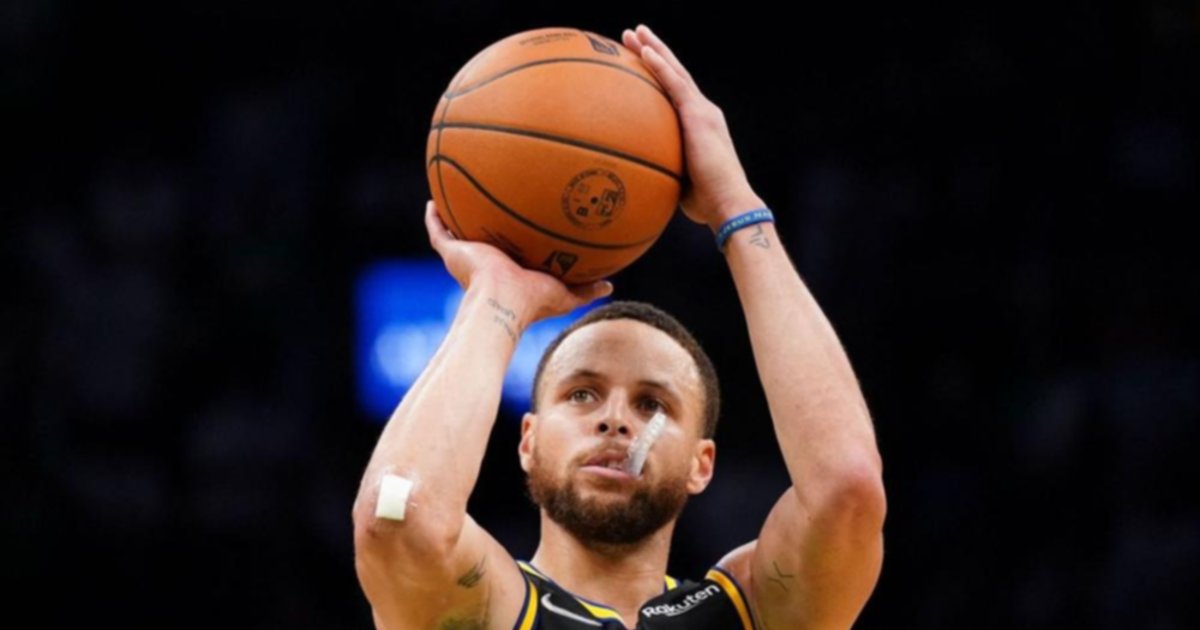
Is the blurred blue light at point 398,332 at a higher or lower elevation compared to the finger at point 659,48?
lower

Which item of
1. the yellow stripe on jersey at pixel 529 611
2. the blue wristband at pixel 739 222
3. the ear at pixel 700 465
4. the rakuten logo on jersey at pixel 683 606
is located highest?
the blue wristband at pixel 739 222

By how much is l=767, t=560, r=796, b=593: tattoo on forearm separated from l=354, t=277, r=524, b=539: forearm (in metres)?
0.78

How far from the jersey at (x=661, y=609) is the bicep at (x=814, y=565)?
74 mm

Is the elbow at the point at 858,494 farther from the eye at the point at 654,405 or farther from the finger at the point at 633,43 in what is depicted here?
the finger at the point at 633,43

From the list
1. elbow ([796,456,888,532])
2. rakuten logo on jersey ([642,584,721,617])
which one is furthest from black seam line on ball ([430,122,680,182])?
rakuten logo on jersey ([642,584,721,617])

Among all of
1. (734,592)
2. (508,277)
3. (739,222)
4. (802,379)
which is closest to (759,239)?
(739,222)

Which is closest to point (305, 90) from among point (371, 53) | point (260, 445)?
point (371, 53)

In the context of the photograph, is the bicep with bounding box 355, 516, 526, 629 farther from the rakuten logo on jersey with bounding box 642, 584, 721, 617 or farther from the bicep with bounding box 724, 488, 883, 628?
the bicep with bounding box 724, 488, 883, 628

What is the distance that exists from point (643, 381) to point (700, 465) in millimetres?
315

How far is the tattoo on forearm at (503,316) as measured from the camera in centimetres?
369

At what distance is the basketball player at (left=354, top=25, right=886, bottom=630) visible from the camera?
3.52 m

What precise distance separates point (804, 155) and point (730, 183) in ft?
12.9

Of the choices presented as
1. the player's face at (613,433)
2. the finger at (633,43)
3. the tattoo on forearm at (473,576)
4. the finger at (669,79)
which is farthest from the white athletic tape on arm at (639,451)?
the finger at (633,43)

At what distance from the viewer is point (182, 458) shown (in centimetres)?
718
